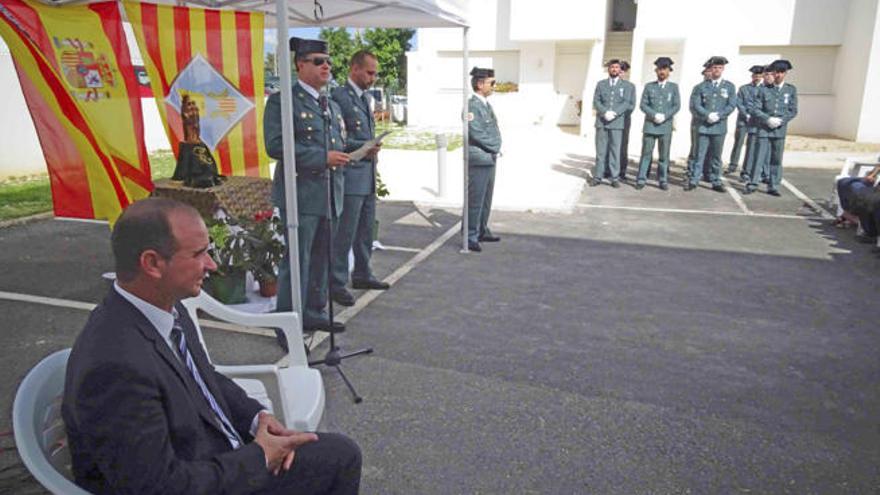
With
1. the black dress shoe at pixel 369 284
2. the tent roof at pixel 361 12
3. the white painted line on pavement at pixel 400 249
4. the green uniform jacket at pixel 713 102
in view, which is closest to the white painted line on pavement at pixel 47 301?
the black dress shoe at pixel 369 284

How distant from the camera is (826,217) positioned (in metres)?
8.67

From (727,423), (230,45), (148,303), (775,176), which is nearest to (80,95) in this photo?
(230,45)

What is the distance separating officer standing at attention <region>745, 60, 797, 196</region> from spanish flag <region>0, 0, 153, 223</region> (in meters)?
9.53

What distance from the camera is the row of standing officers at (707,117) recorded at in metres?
10.5

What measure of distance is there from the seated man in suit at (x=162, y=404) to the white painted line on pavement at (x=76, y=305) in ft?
8.41

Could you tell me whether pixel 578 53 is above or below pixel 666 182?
above

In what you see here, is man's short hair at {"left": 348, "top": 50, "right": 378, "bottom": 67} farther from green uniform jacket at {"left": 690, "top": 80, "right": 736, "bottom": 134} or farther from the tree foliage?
the tree foliage

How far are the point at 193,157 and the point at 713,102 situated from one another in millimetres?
8576

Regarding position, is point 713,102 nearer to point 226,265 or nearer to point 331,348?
point 226,265

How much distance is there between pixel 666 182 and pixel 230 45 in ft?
26.0

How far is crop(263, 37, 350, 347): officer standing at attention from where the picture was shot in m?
4.04

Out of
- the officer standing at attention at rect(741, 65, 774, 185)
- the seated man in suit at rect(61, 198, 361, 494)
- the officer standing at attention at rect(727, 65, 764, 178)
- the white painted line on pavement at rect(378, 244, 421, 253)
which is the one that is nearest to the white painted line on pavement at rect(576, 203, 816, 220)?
the officer standing at attention at rect(741, 65, 774, 185)

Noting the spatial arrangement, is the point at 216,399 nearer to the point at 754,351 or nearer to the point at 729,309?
the point at 754,351

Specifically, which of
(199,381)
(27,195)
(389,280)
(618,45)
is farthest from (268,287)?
(618,45)
